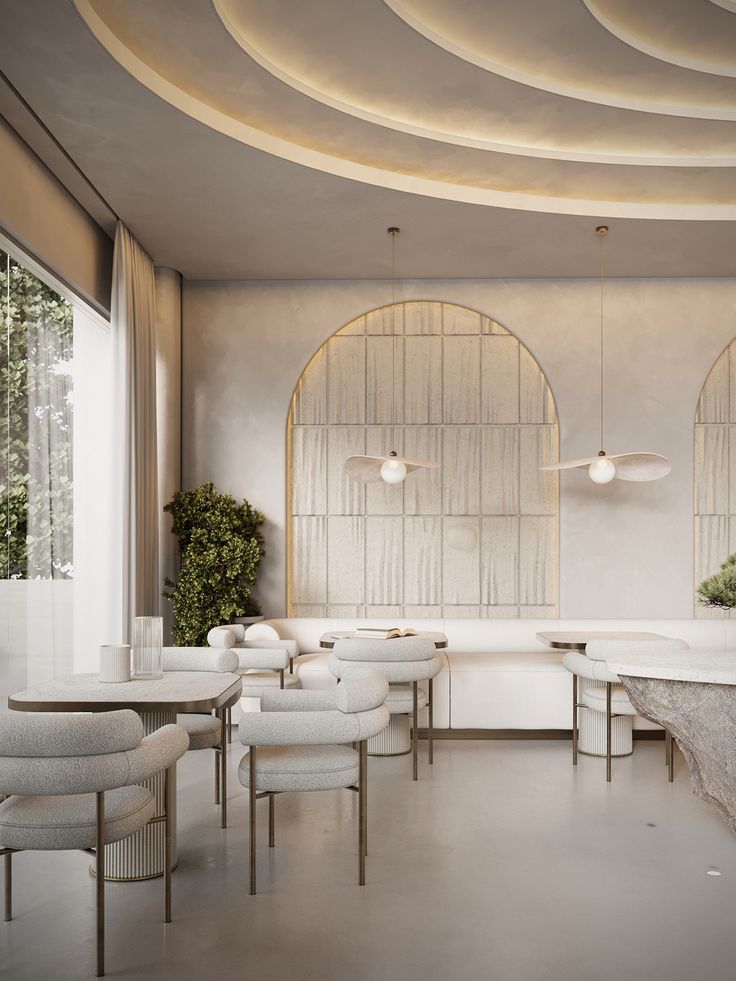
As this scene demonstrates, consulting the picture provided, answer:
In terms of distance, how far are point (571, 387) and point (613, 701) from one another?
2814mm

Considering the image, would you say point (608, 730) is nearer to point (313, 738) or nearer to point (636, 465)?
point (636, 465)

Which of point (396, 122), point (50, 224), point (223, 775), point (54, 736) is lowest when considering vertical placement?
point (223, 775)

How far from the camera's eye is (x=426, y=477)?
7297 millimetres

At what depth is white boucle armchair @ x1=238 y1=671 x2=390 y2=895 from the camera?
341 centimetres

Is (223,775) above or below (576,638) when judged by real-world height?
below

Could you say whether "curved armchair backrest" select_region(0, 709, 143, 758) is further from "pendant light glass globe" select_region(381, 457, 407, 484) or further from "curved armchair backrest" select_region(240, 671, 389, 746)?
"pendant light glass globe" select_region(381, 457, 407, 484)

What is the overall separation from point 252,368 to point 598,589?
338 centimetres

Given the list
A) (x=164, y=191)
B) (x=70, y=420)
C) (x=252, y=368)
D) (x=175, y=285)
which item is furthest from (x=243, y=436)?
(x=164, y=191)

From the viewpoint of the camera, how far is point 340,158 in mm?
5344

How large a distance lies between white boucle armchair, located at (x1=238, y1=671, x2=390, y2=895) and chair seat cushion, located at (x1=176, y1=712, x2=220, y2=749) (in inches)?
23.0

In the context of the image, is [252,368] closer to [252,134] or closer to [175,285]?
[175,285]

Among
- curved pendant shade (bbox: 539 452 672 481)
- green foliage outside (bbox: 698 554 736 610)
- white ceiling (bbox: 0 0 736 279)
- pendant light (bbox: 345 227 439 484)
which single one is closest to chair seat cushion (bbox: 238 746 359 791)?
green foliage outside (bbox: 698 554 736 610)

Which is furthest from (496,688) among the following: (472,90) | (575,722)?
(472,90)

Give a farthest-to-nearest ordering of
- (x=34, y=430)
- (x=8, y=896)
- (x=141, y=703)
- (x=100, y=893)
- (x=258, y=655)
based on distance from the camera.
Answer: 1. (x=258, y=655)
2. (x=34, y=430)
3. (x=141, y=703)
4. (x=8, y=896)
5. (x=100, y=893)
